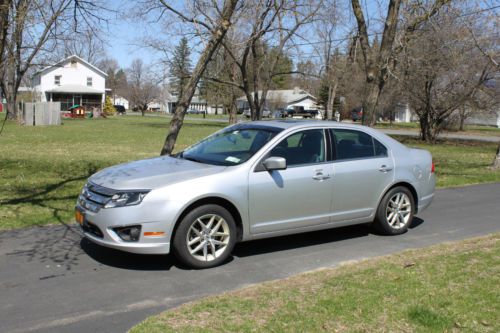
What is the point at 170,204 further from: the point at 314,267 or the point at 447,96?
the point at 447,96

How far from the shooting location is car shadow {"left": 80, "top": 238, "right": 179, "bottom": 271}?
554cm

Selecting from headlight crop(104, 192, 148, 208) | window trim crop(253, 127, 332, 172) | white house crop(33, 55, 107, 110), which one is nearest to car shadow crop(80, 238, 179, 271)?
headlight crop(104, 192, 148, 208)

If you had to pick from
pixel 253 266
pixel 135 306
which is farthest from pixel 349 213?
pixel 135 306

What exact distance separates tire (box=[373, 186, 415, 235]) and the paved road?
5.3 inches

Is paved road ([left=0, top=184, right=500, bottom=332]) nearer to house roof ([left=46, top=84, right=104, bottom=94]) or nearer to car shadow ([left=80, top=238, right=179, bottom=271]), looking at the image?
car shadow ([left=80, top=238, right=179, bottom=271])

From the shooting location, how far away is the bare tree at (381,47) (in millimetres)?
12652

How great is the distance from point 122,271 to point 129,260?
0.38 meters

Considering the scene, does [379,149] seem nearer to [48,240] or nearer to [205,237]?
[205,237]

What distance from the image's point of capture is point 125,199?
526cm

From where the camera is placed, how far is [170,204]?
5.27 m

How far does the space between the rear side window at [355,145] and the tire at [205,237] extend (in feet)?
6.25

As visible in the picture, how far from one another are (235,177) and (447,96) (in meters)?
25.3

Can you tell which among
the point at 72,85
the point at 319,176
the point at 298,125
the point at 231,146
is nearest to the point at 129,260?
the point at 231,146

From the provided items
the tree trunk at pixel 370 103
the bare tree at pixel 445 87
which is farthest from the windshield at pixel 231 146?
the bare tree at pixel 445 87
